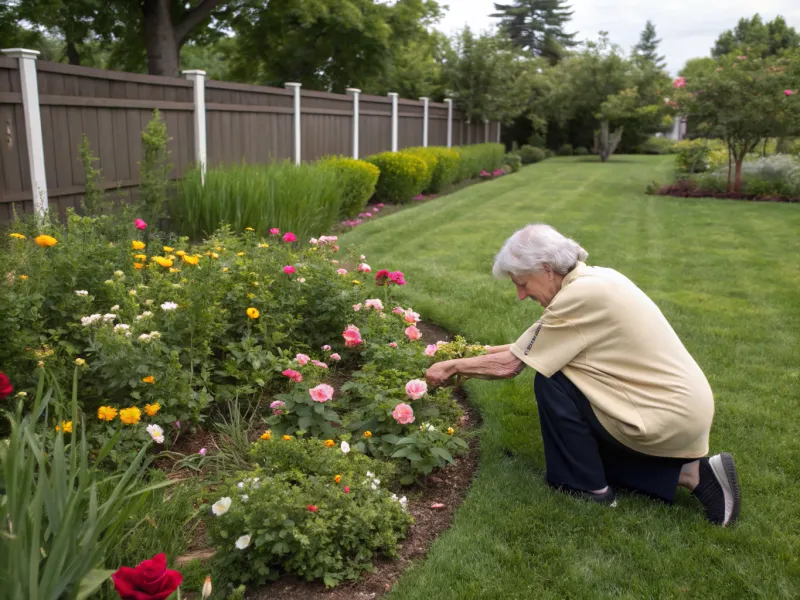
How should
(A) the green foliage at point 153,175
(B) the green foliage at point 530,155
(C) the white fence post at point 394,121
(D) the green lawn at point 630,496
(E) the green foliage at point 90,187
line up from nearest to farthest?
1. (D) the green lawn at point 630,496
2. (E) the green foliage at point 90,187
3. (A) the green foliage at point 153,175
4. (C) the white fence post at point 394,121
5. (B) the green foliage at point 530,155

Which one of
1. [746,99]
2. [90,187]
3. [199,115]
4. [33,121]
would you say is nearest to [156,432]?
[90,187]

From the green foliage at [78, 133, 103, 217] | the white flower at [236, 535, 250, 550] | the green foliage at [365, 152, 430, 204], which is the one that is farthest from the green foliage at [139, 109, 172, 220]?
the green foliage at [365, 152, 430, 204]

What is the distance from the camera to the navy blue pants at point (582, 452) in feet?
9.64

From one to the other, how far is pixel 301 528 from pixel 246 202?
14.5 feet

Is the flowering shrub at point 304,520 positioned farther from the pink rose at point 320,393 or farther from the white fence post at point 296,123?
the white fence post at point 296,123

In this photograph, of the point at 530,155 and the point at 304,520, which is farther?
the point at 530,155

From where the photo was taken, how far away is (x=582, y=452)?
2.94m

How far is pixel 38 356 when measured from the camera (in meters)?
2.95

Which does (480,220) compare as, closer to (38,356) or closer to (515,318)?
(515,318)

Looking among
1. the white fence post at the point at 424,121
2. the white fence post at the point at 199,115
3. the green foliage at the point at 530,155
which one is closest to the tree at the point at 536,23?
the green foliage at the point at 530,155

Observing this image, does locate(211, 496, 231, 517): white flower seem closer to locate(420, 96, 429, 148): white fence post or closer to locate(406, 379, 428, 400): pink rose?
locate(406, 379, 428, 400): pink rose

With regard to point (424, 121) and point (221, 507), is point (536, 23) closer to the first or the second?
point (424, 121)

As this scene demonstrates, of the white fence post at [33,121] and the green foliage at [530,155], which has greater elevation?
the white fence post at [33,121]

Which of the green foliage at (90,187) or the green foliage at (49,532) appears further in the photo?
the green foliage at (90,187)
